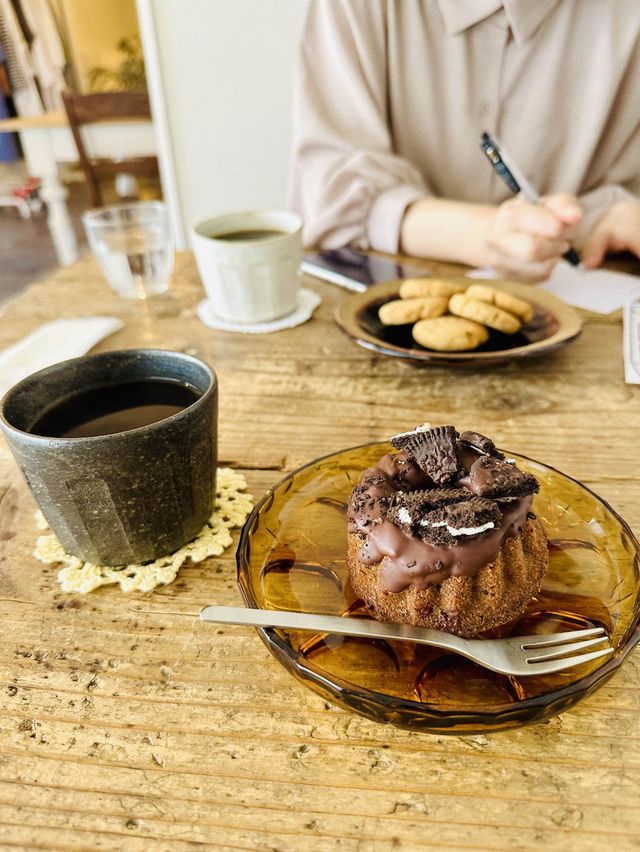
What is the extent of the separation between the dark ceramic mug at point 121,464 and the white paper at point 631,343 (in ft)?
1.71

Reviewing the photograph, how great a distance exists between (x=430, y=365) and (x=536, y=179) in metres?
0.80

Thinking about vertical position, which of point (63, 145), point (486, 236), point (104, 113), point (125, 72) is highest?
point (486, 236)

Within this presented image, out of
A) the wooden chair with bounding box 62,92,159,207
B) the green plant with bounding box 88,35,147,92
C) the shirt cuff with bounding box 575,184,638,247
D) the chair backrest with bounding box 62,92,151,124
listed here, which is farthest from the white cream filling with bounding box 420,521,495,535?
the green plant with bounding box 88,35,147,92

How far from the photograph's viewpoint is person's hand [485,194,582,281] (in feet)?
3.06

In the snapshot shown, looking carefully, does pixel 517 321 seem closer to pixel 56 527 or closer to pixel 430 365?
pixel 430 365

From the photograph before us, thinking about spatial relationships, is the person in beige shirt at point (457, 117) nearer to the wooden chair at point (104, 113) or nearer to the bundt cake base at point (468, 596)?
the bundt cake base at point (468, 596)

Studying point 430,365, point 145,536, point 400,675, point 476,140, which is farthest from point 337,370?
point 476,140

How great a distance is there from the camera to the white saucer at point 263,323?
91 centimetres

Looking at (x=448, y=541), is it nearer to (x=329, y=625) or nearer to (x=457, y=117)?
(x=329, y=625)

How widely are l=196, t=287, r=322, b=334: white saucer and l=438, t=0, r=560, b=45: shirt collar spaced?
649mm

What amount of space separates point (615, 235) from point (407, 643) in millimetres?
969

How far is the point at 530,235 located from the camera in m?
0.95

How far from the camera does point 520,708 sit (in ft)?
1.02

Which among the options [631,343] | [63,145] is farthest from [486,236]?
[63,145]
